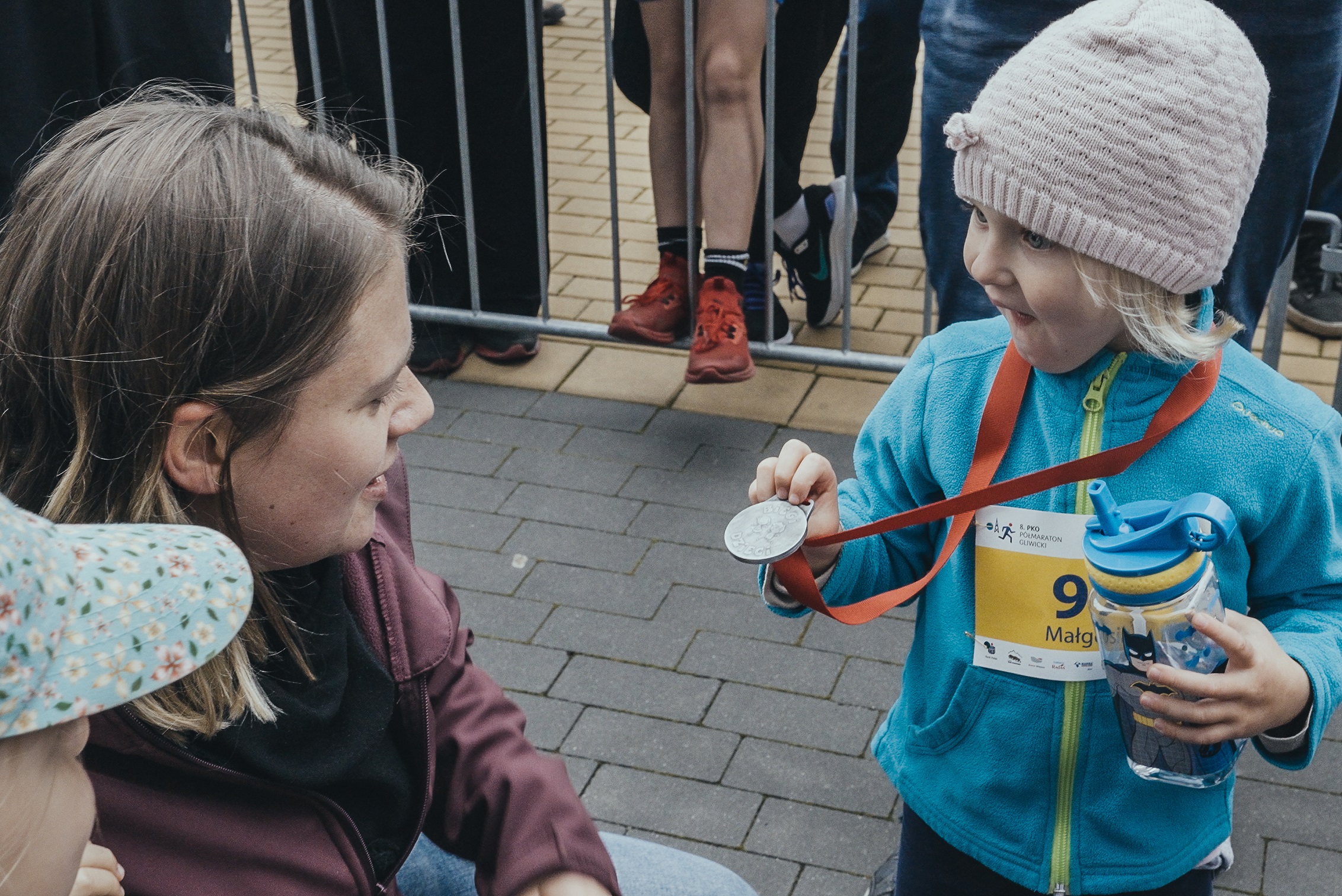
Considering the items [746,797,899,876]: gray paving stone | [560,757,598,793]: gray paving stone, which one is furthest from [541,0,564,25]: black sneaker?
[746,797,899,876]: gray paving stone

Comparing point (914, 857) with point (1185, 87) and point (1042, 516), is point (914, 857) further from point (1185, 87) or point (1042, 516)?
point (1185, 87)

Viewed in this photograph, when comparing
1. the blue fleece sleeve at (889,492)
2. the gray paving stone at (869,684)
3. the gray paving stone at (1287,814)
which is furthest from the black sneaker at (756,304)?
the blue fleece sleeve at (889,492)

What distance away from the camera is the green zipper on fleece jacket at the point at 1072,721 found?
66.0 inches

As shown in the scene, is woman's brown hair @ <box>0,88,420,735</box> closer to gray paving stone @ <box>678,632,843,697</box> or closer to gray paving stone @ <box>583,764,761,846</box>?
gray paving stone @ <box>583,764,761,846</box>

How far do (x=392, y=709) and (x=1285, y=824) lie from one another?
5.94 feet

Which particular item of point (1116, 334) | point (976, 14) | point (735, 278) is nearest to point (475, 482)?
point (735, 278)

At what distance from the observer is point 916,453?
1830mm

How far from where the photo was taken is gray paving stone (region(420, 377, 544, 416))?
13.9 ft

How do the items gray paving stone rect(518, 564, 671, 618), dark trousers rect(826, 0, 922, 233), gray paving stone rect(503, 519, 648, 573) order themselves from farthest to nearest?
dark trousers rect(826, 0, 922, 233), gray paving stone rect(503, 519, 648, 573), gray paving stone rect(518, 564, 671, 618)

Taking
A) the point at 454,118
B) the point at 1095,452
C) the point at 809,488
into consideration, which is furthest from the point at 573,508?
the point at 1095,452

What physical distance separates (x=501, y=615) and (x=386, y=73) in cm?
176

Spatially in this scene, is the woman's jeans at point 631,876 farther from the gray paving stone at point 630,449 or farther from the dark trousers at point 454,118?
the dark trousers at point 454,118

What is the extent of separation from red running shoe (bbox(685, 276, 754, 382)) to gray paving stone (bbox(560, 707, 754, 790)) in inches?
47.6

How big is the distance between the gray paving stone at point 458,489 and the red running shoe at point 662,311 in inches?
23.7
